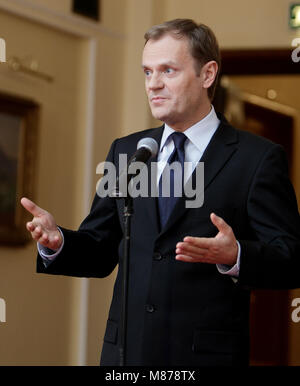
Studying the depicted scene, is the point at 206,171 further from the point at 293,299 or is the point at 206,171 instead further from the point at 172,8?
the point at 293,299

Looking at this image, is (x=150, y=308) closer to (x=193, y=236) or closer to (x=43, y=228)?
(x=193, y=236)

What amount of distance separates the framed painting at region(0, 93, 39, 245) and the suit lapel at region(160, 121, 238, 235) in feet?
6.94

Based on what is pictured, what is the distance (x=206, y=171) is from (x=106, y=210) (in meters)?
0.33

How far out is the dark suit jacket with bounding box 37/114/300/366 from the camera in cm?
196

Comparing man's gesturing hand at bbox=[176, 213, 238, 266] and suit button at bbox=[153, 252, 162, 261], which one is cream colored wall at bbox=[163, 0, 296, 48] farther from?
man's gesturing hand at bbox=[176, 213, 238, 266]

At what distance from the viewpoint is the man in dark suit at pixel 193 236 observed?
196 centimetres

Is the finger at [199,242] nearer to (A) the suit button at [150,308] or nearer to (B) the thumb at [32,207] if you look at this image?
(A) the suit button at [150,308]

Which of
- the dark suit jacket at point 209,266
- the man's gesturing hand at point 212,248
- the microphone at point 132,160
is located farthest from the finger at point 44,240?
the man's gesturing hand at point 212,248

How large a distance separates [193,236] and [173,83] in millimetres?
400

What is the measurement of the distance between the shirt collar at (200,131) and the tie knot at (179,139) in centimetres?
1

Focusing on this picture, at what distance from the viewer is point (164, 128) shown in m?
2.22

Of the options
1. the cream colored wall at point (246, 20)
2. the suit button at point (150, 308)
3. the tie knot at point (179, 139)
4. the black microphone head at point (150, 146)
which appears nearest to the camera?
the black microphone head at point (150, 146)

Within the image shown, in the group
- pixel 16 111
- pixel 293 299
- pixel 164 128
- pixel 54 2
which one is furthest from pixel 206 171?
pixel 293 299

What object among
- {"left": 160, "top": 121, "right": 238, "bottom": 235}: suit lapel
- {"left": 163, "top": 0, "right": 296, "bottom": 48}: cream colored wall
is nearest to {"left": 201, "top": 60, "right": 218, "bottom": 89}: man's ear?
{"left": 160, "top": 121, "right": 238, "bottom": 235}: suit lapel
